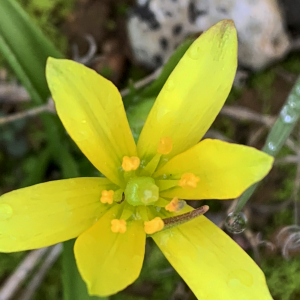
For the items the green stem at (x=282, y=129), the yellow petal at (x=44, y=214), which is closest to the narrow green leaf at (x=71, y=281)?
the yellow petal at (x=44, y=214)

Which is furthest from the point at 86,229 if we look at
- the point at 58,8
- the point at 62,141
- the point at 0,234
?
the point at 58,8

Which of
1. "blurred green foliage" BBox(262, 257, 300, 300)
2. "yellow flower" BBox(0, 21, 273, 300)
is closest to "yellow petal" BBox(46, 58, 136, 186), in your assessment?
"yellow flower" BBox(0, 21, 273, 300)

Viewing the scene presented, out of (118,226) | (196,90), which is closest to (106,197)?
(118,226)

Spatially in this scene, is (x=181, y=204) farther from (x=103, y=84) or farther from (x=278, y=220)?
(x=278, y=220)

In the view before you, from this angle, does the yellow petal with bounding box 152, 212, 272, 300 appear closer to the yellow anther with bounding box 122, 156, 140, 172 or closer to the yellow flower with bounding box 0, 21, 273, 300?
the yellow flower with bounding box 0, 21, 273, 300

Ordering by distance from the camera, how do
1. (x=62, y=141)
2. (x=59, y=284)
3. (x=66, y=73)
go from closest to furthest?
1. (x=66, y=73)
2. (x=62, y=141)
3. (x=59, y=284)

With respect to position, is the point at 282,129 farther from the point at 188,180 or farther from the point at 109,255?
the point at 109,255
